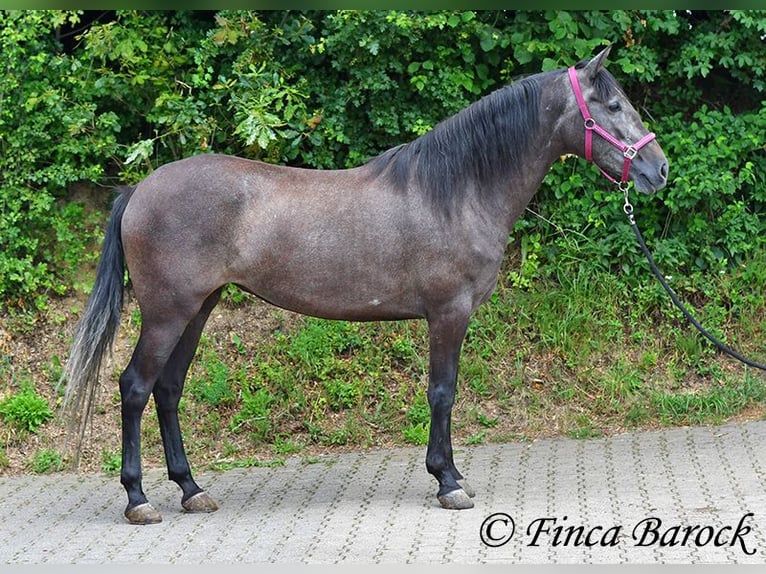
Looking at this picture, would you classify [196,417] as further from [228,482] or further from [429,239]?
[429,239]

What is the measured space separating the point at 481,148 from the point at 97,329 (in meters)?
2.40

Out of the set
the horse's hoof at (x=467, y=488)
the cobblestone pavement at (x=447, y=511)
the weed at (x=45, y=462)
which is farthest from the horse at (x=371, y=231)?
the weed at (x=45, y=462)

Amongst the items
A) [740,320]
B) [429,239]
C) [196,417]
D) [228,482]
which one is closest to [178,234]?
[429,239]

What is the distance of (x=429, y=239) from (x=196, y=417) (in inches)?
115

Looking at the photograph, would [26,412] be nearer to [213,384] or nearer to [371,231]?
[213,384]

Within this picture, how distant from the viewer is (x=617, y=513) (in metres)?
5.69

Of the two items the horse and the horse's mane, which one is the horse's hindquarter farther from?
the horse's mane

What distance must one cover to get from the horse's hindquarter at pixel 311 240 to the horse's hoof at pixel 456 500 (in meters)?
1.06

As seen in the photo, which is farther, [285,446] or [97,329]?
[285,446]

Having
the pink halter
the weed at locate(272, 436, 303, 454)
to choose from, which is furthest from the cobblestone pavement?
the pink halter

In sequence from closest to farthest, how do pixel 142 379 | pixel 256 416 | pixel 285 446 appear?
pixel 142 379, pixel 285 446, pixel 256 416

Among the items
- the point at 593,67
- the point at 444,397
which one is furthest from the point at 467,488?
the point at 593,67

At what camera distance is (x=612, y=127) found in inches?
231

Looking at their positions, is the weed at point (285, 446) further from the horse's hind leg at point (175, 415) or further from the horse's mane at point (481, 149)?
the horse's mane at point (481, 149)
